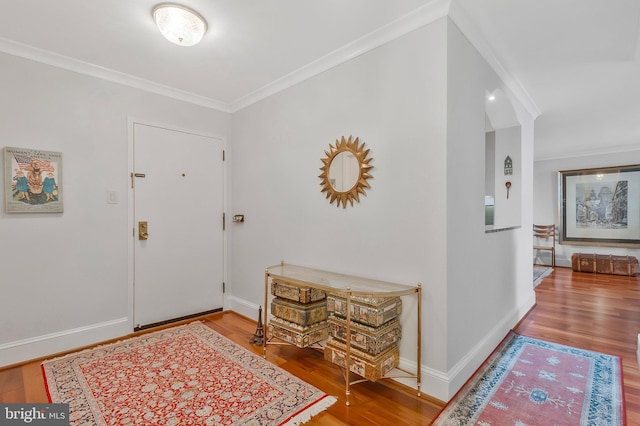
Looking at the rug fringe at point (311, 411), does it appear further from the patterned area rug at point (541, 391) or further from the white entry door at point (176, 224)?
the white entry door at point (176, 224)

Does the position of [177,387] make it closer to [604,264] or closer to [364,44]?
[364,44]

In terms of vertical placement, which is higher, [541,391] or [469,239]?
[469,239]

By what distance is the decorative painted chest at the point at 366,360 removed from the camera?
189cm

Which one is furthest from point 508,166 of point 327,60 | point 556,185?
point 556,185

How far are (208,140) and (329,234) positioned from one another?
191 cm

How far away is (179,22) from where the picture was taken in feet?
6.43

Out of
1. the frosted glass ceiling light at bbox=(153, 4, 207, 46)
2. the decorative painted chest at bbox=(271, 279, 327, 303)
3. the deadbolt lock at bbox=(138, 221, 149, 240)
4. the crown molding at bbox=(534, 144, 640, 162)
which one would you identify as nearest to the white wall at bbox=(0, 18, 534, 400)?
the deadbolt lock at bbox=(138, 221, 149, 240)

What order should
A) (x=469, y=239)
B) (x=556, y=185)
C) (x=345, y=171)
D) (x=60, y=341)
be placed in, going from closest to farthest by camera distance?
(x=469, y=239) → (x=345, y=171) → (x=60, y=341) → (x=556, y=185)

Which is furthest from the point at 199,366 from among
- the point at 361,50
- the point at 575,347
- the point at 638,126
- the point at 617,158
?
the point at 617,158

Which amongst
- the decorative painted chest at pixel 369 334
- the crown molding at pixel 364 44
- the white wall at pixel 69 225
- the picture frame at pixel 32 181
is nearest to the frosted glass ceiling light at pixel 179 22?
the crown molding at pixel 364 44

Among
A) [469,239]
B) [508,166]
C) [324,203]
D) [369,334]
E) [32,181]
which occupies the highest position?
[508,166]

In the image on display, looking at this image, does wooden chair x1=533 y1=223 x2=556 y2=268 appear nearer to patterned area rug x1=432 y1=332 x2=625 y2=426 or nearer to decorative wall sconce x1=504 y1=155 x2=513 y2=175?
decorative wall sconce x1=504 y1=155 x2=513 y2=175

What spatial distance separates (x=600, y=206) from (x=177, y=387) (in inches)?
311

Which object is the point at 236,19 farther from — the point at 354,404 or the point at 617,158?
the point at 617,158
